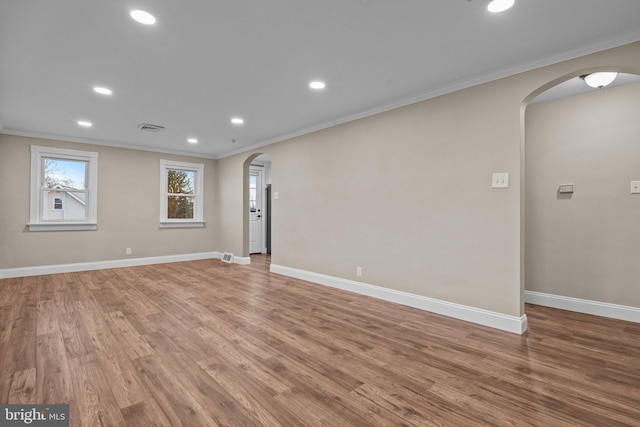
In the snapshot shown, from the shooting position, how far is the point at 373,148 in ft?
13.0

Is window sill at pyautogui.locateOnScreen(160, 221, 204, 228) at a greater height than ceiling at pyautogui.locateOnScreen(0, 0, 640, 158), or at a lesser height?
lesser

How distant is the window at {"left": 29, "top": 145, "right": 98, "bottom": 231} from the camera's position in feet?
17.0

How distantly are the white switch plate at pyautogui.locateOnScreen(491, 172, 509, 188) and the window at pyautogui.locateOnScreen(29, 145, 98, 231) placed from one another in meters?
6.45

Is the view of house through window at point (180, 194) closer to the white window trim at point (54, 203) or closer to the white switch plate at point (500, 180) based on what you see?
the white window trim at point (54, 203)

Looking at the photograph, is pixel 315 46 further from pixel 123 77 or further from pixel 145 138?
pixel 145 138

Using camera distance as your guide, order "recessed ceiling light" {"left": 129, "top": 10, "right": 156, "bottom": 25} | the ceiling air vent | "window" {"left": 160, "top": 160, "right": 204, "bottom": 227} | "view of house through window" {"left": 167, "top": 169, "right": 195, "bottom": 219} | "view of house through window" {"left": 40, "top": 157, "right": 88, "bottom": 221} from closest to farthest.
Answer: "recessed ceiling light" {"left": 129, "top": 10, "right": 156, "bottom": 25} < the ceiling air vent < "view of house through window" {"left": 40, "top": 157, "right": 88, "bottom": 221} < "window" {"left": 160, "top": 160, "right": 204, "bottom": 227} < "view of house through window" {"left": 167, "top": 169, "right": 195, "bottom": 219}

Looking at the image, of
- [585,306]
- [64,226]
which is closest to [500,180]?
[585,306]

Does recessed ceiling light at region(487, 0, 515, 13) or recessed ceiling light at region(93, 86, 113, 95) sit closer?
recessed ceiling light at region(487, 0, 515, 13)

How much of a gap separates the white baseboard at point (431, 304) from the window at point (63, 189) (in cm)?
426

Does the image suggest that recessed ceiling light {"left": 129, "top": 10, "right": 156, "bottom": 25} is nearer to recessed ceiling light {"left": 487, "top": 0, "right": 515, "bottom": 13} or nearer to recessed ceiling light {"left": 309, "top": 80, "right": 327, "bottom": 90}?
recessed ceiling light {"left": 309, "top": 80, "right": 327, "bottom": 90}

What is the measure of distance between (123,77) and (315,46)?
6.52 feet

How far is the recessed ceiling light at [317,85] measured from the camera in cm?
317

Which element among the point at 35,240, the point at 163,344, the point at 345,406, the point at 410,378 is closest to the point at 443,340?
the point at 410,378

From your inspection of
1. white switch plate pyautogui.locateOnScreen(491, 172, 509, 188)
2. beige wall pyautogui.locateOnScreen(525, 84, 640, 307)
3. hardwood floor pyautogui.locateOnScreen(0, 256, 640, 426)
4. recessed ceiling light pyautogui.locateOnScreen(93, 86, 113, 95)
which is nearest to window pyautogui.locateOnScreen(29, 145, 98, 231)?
hardwood floor pyautogui.locateOnScreen(0, 256, 640, 426)
